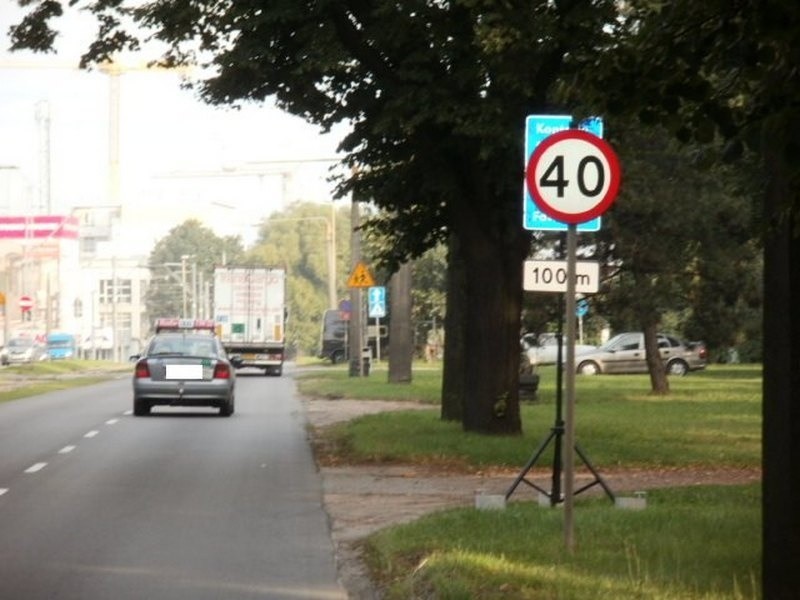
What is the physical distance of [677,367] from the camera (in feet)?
232

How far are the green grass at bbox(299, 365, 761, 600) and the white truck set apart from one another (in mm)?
39849

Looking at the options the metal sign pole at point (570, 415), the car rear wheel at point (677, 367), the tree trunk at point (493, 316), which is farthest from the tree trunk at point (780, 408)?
the car rear wheel at point (677, 367)

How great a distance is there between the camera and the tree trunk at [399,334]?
5103 cm

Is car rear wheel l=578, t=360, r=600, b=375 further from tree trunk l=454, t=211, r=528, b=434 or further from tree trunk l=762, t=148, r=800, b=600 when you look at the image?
tree trunk l=762, t=148, r=800, b=600

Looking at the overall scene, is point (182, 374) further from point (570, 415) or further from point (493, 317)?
point (570, 415)

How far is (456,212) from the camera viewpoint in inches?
926

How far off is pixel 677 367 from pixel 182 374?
40.6m

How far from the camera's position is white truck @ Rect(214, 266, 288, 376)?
6612 centimetres

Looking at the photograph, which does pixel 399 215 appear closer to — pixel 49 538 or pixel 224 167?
pixel 49 538

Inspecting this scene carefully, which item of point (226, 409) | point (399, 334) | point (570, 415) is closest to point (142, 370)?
point (226, 409)

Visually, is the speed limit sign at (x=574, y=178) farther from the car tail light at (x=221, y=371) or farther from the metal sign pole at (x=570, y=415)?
the car tail light at (x=221, y=371)

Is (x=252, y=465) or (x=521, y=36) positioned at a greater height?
(x=521, y=36)

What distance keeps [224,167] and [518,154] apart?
9054 cm

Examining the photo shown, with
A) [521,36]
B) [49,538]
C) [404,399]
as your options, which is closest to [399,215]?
[521,36]
